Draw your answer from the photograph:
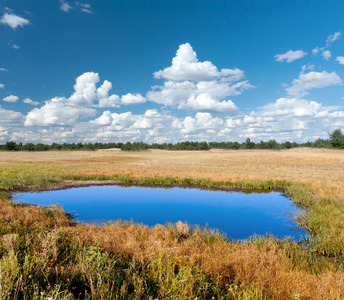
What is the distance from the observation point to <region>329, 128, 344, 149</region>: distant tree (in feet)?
410

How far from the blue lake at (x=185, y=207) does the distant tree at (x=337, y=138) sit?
13186 centimetres

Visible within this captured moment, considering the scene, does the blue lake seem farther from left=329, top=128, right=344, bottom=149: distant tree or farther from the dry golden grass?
left=329, top=128, right=344, bottom=149: distant tree

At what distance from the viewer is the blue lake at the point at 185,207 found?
14.4 m

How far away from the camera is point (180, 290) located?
4.87 meters

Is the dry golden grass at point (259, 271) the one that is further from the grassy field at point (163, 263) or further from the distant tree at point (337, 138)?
the distant tree at point (337, 138)

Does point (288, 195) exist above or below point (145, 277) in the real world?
below

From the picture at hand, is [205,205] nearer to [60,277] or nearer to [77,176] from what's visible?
[60,277]

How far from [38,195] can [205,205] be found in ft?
56.7

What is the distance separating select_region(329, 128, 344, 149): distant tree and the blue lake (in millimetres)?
131859

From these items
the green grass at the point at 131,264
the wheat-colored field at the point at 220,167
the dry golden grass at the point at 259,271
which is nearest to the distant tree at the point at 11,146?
the wheat-colored field at the point at 220,167

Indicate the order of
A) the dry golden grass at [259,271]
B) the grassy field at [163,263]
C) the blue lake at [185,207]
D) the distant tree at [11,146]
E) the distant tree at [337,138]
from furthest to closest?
the distant tree at [11,146]
the distant tree at [337,138]
the blue lake at [185,207]
the dry golden grass at [259,271]
the grassy field at [163,263]

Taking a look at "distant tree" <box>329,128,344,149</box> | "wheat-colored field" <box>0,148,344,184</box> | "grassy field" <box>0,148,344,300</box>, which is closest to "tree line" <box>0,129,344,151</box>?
"distant tree" <box>329,128,344,149</box>

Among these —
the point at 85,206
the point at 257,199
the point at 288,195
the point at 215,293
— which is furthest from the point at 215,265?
the point at 288,195

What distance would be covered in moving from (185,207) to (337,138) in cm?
14540
